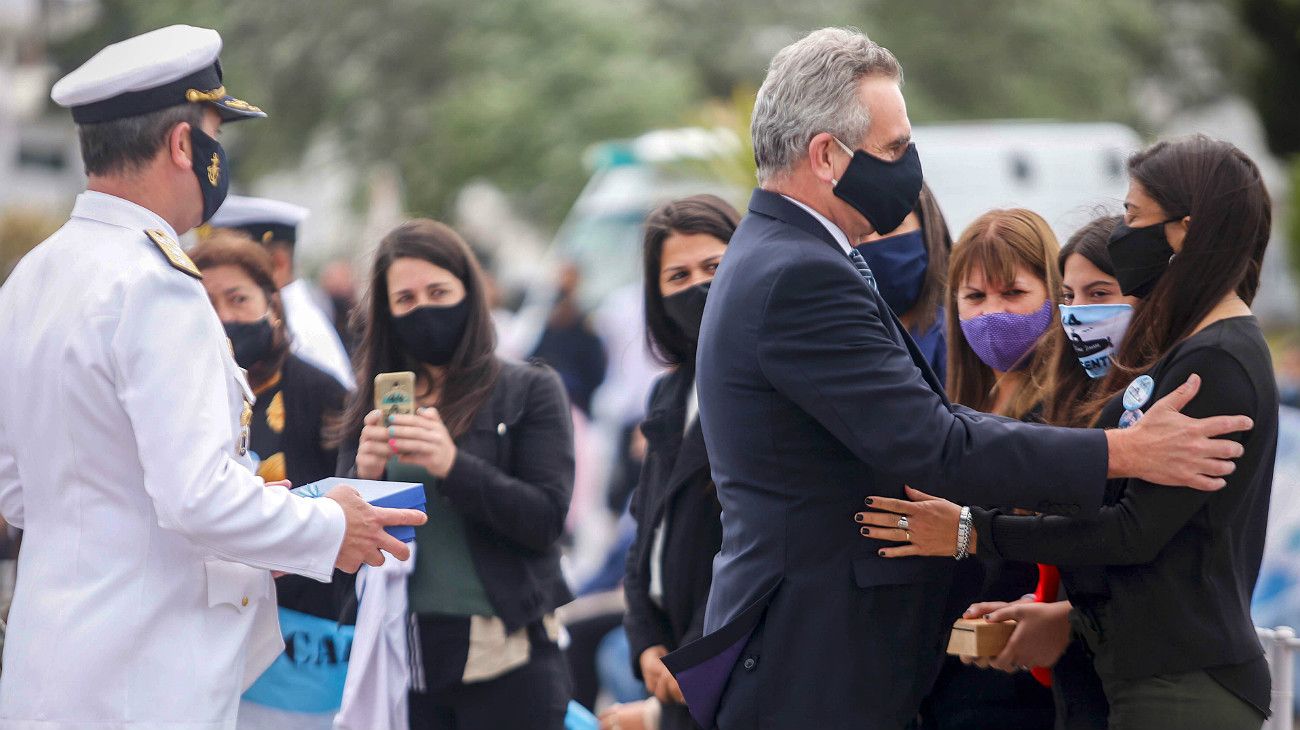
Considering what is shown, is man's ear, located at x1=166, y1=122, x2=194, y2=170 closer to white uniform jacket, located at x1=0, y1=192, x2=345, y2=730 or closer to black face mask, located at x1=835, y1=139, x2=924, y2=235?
white uniform jacket, located at x1=0, y1=192, x2=345, y2=730

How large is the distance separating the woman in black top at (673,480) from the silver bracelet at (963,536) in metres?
0.96


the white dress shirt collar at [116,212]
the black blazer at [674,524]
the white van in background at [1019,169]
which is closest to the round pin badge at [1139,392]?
the black blazer at [674,524]

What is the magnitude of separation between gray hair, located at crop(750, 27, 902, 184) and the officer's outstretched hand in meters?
1.11

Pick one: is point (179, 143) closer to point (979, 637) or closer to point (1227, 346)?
point (979, 637)

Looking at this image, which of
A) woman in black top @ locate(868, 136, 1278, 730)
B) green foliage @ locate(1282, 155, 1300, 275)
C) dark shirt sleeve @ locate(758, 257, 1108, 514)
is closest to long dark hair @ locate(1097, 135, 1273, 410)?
woman in black top @ locate(868, 136, 1278, 730)

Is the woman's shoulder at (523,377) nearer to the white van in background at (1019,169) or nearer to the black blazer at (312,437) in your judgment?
the black blazer at (312,437)

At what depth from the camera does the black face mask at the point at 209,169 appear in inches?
126

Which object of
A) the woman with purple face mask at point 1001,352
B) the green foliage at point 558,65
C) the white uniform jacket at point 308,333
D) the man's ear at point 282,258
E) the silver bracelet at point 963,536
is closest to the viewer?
the silver bracelet at point 963,536

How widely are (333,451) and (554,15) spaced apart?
16931 millimetres

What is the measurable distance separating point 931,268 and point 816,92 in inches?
46.7

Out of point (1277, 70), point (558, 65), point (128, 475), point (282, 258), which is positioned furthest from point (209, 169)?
point (1277, 70)

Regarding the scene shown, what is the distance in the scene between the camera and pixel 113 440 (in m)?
2.97

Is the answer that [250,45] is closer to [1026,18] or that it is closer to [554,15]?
[554,15]

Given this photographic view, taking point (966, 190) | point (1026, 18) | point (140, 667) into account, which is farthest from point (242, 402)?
point (1026, 18)
